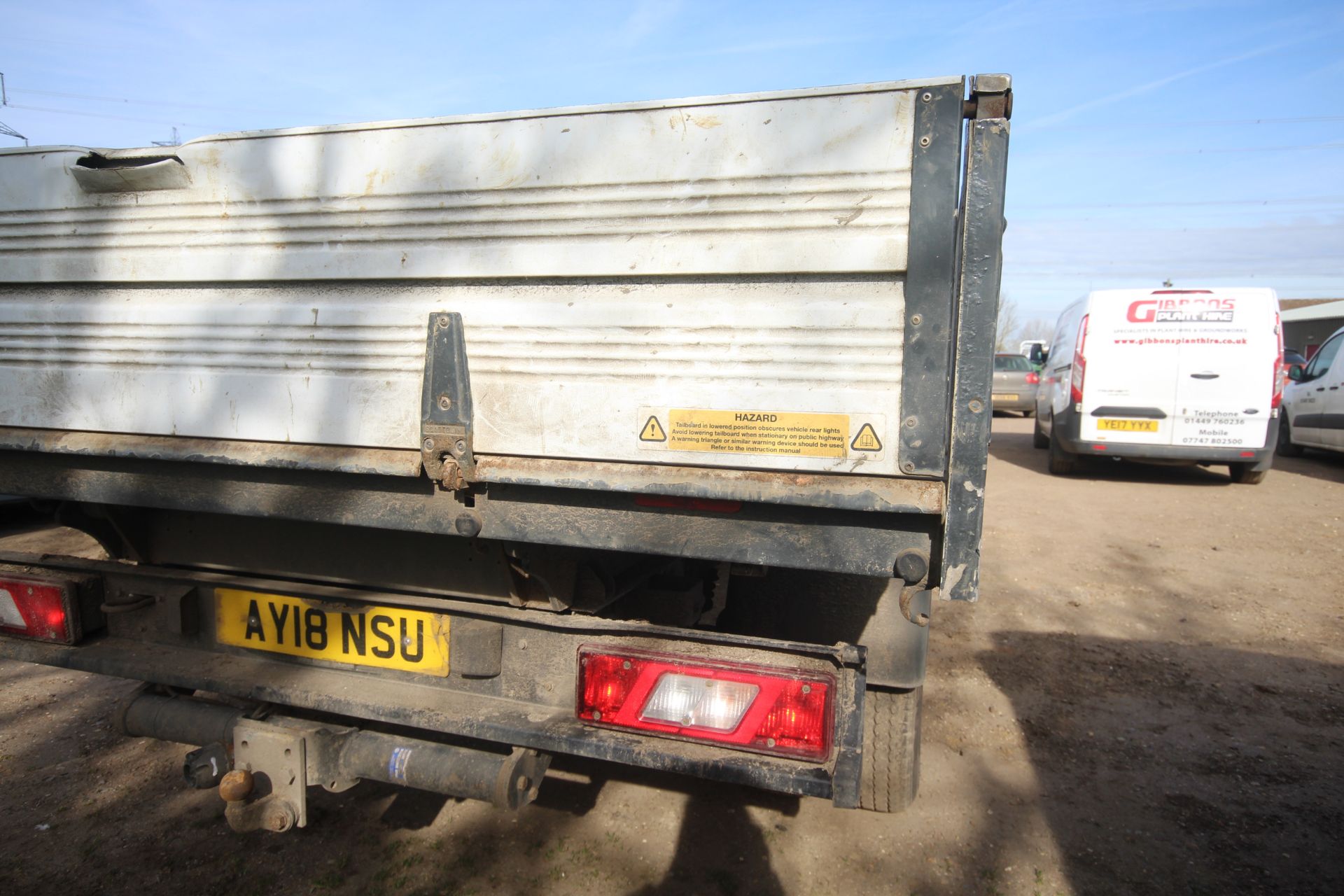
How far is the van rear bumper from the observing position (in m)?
8.43

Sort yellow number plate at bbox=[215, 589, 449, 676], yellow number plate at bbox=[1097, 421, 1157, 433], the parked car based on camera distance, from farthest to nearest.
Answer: the parked car < yellow number plate at bbox=[1097, 421, 1157, 433] < yellow number plate at bbox=[215, 589, 449, 676]

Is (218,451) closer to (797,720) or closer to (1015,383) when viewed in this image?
(797,720)

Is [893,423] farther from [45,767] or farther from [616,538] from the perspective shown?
[45,767]

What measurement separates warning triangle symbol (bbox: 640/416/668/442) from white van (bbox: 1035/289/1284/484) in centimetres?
827

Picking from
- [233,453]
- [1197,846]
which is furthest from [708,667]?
[1197,846]

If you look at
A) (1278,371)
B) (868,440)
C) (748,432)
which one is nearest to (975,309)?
(868,440)

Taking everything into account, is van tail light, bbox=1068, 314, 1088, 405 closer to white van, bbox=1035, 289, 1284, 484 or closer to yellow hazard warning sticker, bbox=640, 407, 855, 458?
white van, bbox=1035, 289, 1284, 484

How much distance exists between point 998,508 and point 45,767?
7.56 metres

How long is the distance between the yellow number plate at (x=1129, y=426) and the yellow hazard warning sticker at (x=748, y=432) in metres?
8.25

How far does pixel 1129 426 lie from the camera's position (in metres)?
8.63

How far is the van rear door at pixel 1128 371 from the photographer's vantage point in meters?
8.38

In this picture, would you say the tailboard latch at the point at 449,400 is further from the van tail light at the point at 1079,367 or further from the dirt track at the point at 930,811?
the van tail light at the point at 1079,367

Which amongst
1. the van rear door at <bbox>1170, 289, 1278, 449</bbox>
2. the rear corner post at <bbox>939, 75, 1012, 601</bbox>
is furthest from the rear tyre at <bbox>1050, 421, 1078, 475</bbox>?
the rear corner post at <bbox>939, 75, 1012, 601</bbox>

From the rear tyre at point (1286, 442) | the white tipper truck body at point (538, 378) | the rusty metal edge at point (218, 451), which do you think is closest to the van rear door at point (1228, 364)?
the rear tyre at point (1286, 442)
